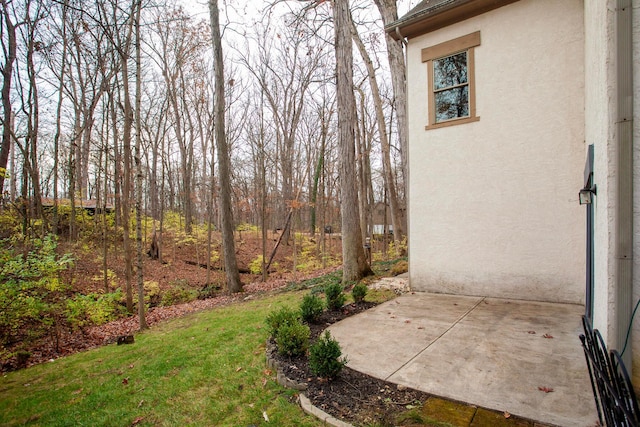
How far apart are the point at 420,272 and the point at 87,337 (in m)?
7.84

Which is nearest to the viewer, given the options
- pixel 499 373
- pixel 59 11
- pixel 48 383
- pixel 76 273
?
pixel 499 373

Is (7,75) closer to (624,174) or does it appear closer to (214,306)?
(214,306)

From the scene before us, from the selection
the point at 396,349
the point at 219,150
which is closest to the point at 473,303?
the point at 396,349

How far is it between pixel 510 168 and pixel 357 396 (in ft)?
14.7

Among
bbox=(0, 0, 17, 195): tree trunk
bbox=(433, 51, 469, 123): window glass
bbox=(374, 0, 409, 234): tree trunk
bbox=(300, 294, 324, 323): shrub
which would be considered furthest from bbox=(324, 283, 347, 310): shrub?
bbox=(0, 0, 17, 195): tree trunk

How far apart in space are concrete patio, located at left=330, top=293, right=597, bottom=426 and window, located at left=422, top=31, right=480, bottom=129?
11.1 feet

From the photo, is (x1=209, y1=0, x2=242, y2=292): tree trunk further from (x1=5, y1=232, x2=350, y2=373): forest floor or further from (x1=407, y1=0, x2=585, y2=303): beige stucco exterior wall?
(x1=407, y1=0, x2=585, y2=303): beige stucco exterior wall

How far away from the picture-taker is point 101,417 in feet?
10.5

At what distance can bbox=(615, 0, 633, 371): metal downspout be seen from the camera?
1.96 metres

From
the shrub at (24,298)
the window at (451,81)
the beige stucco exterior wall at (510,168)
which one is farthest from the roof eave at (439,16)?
the shrub at (24,298)

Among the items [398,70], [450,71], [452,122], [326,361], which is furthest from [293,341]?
[398,70]

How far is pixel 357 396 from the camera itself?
2.58m

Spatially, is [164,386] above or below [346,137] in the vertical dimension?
below

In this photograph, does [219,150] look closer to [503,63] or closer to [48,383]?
[48,383]
